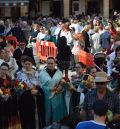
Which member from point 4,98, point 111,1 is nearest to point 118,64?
point 4,98

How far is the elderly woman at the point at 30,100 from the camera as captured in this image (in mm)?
10216

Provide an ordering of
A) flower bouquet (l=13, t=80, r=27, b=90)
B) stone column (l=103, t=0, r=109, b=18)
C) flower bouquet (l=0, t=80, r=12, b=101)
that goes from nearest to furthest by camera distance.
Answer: flower bouquet (l=0, t=80, r=12, b=101) → flower bouquet (l=13, t=80, r=27, b=90) → stone column (l=103, t=0, r=109, b=18)

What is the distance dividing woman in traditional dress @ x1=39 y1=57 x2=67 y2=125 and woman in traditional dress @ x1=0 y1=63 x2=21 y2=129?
24.6 inches

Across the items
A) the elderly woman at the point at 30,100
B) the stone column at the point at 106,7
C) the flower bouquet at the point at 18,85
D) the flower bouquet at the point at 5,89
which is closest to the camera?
the flower bouquet at the point at 5,89

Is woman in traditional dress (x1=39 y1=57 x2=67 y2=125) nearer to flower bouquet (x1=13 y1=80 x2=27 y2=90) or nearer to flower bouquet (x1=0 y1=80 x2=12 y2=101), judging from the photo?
flower bouquet (x1=13 y1=80 x2=27 y2=90)

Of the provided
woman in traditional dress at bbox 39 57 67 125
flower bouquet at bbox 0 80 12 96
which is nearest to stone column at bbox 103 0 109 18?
woman in traditional dress at bbox 39 57 67 125

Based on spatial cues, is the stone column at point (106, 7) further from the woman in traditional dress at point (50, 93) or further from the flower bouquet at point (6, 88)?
the flower bouquet at point (6, 88)

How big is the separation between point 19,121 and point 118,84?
210cm

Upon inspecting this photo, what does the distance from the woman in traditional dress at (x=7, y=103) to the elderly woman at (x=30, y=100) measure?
0.21 meters

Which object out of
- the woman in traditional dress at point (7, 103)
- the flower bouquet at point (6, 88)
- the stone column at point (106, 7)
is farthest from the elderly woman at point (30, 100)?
the stone column at point (106, 7)

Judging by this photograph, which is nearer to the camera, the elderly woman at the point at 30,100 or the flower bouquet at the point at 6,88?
the flower bouquet at the point at 6,88

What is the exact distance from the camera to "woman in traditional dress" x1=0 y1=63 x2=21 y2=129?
991 centimetres

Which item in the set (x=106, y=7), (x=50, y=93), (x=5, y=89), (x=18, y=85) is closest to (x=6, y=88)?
(x=5, y=89)

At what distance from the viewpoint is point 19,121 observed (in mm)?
10375
